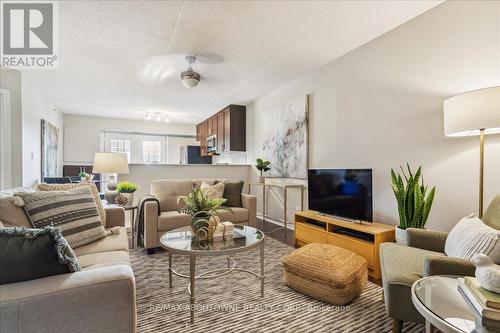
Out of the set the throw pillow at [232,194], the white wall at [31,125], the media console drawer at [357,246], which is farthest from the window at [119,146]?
the media console drawer at [357,246]

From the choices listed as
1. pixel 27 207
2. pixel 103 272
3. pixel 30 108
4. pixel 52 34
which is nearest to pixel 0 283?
pixel 103 272

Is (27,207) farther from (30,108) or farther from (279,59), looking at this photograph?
(30,108)

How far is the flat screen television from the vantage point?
2.54 metres

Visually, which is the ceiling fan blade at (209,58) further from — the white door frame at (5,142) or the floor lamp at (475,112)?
the white door frame at (5,142)

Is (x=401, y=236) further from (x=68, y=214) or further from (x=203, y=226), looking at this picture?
(x=68, y=214)

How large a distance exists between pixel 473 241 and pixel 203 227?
1.71 m

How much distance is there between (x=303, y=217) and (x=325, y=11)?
230 cm

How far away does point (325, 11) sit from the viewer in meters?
2.25

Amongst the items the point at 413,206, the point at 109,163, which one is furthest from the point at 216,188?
the point at 413,206

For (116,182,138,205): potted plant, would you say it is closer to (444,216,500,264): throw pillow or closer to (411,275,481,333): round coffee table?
(411,275,481,333): round coffee table

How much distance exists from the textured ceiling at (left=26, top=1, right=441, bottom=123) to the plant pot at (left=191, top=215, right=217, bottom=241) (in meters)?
1.82

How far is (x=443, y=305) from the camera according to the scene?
1.03 meters

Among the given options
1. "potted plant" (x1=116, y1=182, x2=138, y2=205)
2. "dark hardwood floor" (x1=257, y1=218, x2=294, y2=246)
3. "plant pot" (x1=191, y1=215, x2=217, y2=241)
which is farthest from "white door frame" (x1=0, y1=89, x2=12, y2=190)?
"dark hardwood floor" (x1=257, y1=218, x2=294, y2=246)

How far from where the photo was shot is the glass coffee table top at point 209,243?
66.7 inches
